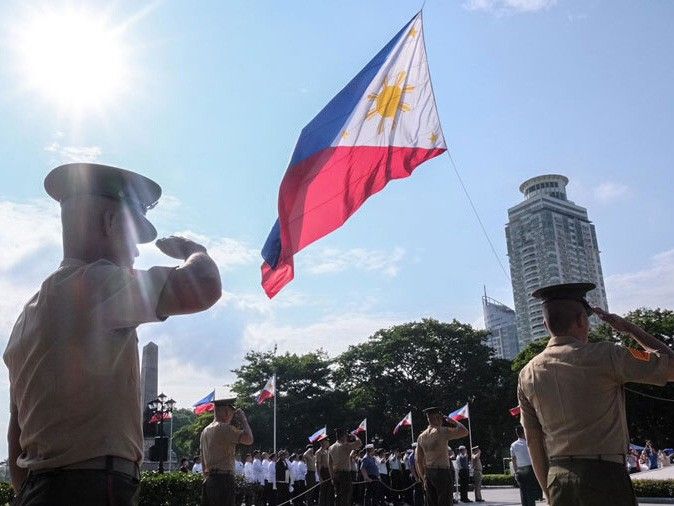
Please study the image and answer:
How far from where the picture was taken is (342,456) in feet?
51.0

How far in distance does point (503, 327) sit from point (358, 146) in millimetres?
94825

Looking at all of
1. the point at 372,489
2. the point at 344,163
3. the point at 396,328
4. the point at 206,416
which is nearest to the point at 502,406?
the point at 396,328

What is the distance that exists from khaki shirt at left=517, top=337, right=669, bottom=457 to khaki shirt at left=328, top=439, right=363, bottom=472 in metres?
12.1

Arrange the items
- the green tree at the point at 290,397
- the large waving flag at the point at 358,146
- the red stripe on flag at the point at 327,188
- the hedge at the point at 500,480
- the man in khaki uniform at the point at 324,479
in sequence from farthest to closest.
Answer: the green tree at the point at 290,397 → the hedge at the point at 500,480 → the man in khaki uniform at the point at 324,479 → the large waving flag at the point at 358,146 → the red stripe on flag at the point at 327,188

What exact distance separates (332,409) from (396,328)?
8.31 meters

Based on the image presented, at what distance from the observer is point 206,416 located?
4931cm

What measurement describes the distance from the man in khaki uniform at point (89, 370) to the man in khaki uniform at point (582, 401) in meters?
2.62

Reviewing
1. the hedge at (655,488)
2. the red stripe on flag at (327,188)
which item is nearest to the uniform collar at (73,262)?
the red stripe on flag at (327,188)

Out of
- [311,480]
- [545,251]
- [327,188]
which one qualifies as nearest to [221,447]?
[327,188]

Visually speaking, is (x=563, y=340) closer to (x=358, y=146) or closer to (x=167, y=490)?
(x=358, y=146)

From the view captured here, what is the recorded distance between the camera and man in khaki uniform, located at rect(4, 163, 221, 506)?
2059mm

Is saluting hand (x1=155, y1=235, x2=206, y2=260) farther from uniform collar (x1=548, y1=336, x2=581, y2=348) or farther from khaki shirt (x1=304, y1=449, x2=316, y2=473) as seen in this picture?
khaki shirt (x1=304, y1=449, x2=316, y2=473)

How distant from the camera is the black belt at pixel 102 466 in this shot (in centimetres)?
205

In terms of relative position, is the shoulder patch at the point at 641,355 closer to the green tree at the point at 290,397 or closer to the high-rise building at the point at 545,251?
the green tree at the point at 290,397
